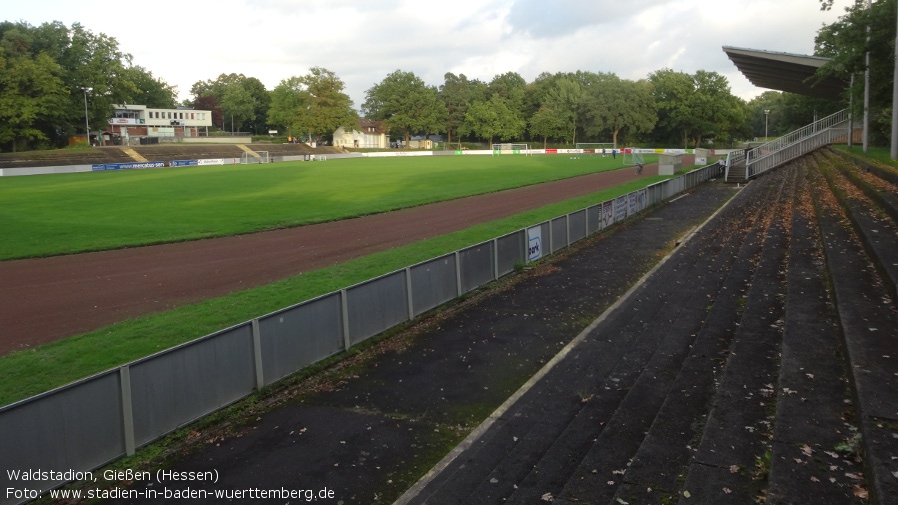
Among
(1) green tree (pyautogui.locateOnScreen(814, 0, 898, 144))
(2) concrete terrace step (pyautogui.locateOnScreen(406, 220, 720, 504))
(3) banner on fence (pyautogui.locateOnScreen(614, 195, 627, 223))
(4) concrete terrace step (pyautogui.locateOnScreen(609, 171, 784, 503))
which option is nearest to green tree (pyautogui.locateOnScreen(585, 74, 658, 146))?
(1) green tree (pyautogui.locateOnScreen(814, 0, 898, 144))

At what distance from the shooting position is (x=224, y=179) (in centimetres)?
5475

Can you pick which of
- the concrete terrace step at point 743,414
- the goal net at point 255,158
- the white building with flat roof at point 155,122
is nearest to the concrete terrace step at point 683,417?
the concrete terrace step at point 743,414

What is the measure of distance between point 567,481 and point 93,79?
110 meters

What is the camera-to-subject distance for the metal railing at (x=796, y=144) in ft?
161

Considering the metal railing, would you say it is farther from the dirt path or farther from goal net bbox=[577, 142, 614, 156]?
goal net bbox=[577, 142, 614, 156]

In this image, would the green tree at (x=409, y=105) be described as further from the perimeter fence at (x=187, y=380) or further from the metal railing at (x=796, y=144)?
the perimeter fence at (x=187, y=380)

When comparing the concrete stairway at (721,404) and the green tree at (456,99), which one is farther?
the green tree at (456,99)

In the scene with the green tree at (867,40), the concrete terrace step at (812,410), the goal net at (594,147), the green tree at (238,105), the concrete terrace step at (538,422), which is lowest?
the concrete terrace step at (538,422)

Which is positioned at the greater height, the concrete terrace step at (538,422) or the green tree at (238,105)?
the green tree at (238,105)

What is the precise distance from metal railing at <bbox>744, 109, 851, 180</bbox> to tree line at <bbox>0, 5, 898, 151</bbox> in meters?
3.10

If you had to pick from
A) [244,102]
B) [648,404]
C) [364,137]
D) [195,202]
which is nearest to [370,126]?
[364,137]

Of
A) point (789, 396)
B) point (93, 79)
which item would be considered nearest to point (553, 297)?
point (789, 396)

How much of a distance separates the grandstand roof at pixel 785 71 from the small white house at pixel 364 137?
8785 centimetres

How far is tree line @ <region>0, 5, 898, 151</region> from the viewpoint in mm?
86688
